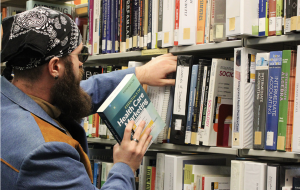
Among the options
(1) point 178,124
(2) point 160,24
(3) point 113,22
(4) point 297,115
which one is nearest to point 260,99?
(4) point 297,115

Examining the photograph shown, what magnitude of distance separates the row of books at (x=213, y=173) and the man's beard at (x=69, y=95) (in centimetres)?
48

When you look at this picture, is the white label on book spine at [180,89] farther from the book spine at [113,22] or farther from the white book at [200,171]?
the book spine at [113,22]

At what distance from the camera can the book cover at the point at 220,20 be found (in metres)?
1.45

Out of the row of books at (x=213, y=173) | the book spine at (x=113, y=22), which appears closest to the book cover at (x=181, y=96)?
the row of books at (x=213, y=173)

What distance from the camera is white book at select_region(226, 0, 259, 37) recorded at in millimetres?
1321

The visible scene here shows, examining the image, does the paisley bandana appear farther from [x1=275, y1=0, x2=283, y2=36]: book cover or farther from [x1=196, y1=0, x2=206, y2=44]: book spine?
[x1=275, y1=0, x2=283, y2=36]: book cover

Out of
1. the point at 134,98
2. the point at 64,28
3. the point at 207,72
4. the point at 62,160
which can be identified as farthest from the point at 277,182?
the point at 64,28

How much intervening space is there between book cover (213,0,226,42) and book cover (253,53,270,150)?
187 mm

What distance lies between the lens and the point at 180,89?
1.59m

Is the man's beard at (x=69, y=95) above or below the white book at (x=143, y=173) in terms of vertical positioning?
above

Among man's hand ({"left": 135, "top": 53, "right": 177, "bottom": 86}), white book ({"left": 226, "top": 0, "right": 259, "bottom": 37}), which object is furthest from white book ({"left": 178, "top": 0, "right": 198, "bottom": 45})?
white book ({"left": 226, "top": 0, "right": 259, "bottom": 37})

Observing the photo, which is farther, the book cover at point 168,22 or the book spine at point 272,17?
the book cover at point 168,22

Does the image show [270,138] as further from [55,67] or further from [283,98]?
[55,67]

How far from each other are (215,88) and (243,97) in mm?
138
